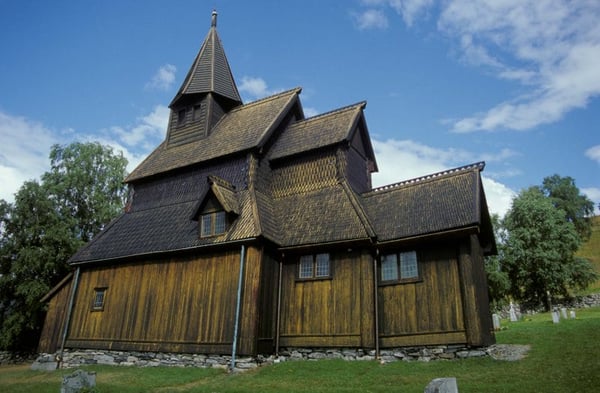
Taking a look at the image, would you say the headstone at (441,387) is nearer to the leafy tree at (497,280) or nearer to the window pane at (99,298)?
the window pane at (99,298)

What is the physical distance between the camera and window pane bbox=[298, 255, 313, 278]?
1766 cm

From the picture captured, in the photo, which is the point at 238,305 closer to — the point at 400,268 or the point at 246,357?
the point at 246,357

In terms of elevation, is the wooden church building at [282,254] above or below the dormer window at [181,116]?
below

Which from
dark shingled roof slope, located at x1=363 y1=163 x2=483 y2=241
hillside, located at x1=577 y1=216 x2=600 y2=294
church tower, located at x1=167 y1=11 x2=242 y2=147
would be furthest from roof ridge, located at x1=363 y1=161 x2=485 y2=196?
hillside, located at x1=577 y1=216 x2=600 y2=294

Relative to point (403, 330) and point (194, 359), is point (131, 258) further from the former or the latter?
point (403, 330)

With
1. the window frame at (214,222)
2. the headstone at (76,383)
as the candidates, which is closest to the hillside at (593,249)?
the window frame at (214,222)

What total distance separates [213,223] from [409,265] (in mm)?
8490

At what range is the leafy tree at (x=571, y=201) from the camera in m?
61.8

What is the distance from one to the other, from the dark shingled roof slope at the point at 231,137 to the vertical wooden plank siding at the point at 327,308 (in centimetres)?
732

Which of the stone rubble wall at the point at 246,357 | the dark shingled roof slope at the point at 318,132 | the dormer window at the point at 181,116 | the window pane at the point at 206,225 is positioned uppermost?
the dormer window at the point at 181,116

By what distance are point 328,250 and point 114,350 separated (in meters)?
10.7

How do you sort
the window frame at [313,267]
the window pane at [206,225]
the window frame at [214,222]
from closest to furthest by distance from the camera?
the window frame at [313,267] < the window frame at [214,222] < the window pane at [206,225]

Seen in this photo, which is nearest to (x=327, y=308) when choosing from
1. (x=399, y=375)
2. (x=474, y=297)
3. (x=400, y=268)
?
(x=400, y=268)

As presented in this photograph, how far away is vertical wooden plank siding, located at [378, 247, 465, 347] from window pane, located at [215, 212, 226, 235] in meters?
7.10
